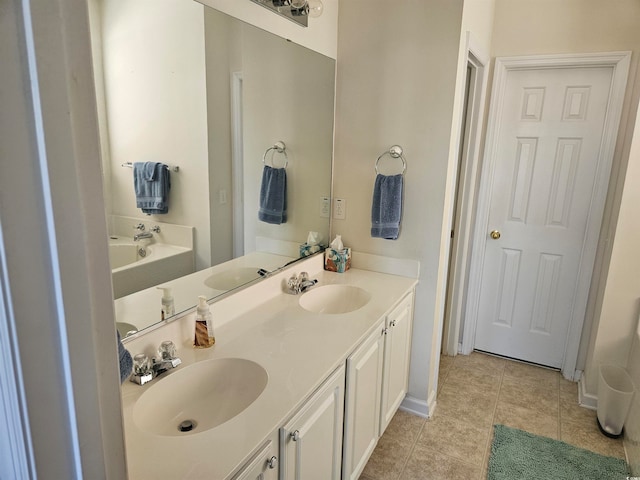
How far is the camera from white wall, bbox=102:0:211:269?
3.88ft

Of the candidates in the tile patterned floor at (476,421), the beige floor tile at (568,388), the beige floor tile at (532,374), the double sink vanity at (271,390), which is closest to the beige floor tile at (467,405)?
the tile patterned floor at (476,421)

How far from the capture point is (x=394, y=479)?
1.94 m

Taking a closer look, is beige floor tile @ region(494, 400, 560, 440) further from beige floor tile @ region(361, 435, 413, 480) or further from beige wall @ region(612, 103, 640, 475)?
beige floor tile @ region(361, 435, 413, 480)

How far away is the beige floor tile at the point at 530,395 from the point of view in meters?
2.52

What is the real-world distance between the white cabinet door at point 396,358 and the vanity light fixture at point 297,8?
4.69 ft

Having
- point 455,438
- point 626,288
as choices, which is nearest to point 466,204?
point 626,288

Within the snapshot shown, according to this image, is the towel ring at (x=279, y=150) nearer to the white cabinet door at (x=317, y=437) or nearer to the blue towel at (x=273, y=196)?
the blue towel at (x=273, y=196)

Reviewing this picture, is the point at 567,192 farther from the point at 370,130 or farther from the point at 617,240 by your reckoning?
the point at 370,130

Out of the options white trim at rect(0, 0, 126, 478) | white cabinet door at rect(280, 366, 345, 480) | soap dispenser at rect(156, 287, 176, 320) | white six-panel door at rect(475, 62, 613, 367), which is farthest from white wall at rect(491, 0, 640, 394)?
white trim at rect(0, 0, 126, 478)

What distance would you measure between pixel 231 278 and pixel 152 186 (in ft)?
1.75

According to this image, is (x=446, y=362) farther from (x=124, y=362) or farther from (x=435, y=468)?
(x=124, y=362)

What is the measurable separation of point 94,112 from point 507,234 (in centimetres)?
295

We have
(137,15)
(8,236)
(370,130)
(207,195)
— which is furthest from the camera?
(370,130)

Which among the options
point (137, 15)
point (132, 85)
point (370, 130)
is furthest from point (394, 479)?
point (137, 15)
